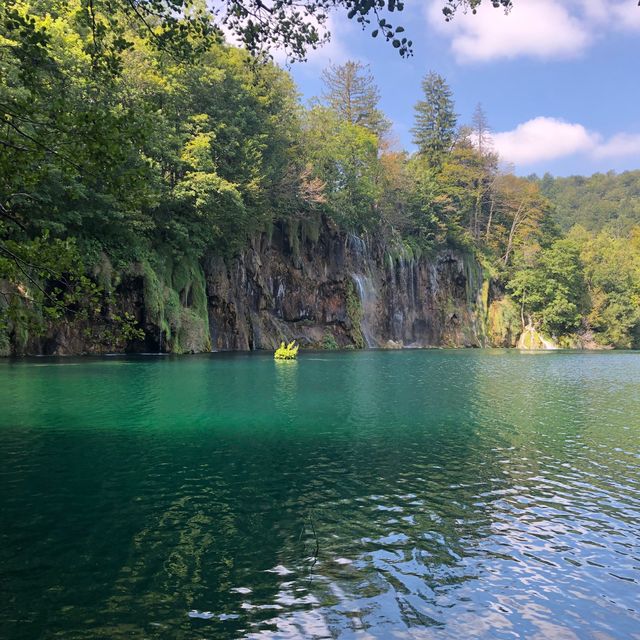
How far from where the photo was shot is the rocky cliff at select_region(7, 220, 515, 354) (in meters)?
33.6

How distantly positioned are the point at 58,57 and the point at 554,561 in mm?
29378

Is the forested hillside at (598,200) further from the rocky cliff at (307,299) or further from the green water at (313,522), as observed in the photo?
the green water at (313,522)

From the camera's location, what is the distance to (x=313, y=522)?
7.15m

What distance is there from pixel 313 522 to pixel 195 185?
1127 inches

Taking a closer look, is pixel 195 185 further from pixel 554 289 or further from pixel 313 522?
pixel 554 289

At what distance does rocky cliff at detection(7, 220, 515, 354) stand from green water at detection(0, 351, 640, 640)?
1836 centimetres

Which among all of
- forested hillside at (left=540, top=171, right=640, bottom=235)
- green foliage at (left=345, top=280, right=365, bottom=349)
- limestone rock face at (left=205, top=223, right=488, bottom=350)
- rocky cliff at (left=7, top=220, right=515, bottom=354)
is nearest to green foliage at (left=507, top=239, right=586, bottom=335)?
rocky cliff at (left=7, top=220, right=515, bottom=354)

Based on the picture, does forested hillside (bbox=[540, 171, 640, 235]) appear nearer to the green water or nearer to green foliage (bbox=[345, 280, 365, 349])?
green foliage (bbox=[345, 280, 365, 349])

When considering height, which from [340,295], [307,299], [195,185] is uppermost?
[195,185]

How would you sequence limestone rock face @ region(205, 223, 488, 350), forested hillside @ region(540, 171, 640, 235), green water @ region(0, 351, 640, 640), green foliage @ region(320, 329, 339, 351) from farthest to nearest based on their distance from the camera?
forested hillside @ region(540, 171, 640, 235) < green foliage @ region(320, 329, 339, 351) < limestone rock face @ region(205, 223, 488, 350) < green water @ region(0, 351, 640, 640)

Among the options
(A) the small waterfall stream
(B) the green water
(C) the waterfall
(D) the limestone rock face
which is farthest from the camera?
(A) the small waterfall stream

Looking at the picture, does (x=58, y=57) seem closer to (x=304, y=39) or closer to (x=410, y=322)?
(x=304, y=39)

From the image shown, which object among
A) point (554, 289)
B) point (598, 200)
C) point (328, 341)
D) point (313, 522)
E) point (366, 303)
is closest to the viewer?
point (313, 522)

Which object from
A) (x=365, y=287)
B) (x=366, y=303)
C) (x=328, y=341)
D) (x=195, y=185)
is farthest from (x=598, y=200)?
(x=195, y=185)
